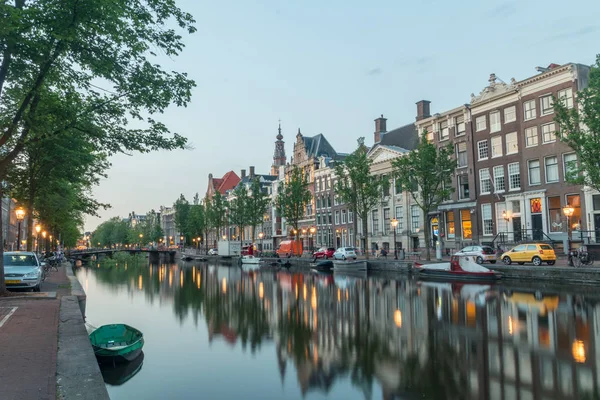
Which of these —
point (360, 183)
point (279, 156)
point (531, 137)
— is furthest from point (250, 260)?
point (279, 156)

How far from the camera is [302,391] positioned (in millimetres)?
11594

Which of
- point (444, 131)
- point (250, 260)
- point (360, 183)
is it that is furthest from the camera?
point (250, 260)

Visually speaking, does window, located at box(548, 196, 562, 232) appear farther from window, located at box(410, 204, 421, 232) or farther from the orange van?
the orange van

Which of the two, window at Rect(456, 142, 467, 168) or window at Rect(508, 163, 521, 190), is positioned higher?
window at Rect(456, 142, 467, 168)

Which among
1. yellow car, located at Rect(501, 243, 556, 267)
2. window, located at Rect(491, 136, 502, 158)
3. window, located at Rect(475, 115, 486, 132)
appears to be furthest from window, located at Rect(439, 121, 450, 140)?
yellow car, located at Rect(501, 243, 556, 267)

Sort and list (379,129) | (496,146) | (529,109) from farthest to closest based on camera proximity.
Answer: (379,129), (496,146), (529,109)

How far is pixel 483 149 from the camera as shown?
55625 millimetres

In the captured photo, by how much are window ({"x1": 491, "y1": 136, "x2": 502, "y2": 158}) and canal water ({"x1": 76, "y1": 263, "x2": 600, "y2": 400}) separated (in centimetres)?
2747

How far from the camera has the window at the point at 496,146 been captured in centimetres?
5356

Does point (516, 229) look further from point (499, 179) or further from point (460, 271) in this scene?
point (460, 271)

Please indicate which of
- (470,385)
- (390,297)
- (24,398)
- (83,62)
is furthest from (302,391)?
(390,297)

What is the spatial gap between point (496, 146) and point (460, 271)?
22.0 metres

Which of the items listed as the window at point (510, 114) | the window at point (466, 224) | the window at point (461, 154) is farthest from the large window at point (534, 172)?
the window at point (461, 154)

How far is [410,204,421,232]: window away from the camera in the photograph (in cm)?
6456
